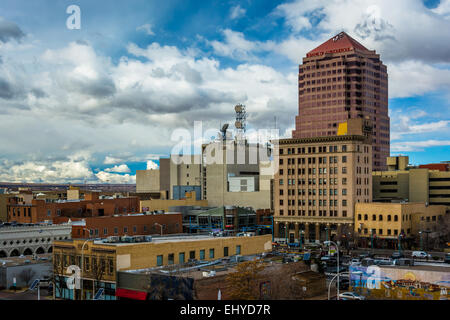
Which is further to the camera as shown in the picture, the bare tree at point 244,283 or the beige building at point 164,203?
the beige building at point 164,203

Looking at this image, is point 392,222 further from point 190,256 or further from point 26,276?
point 26,276

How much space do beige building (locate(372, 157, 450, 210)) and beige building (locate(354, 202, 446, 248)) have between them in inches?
979

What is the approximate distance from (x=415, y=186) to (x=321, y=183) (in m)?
37.0

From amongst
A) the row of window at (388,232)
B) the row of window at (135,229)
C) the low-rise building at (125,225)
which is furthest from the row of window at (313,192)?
the row of window at (135,229)

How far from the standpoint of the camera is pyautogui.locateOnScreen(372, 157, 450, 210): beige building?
6152 inches

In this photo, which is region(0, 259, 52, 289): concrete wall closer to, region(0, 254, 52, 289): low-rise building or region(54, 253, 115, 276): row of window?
region(0, 254, 52, 289): low-rise building

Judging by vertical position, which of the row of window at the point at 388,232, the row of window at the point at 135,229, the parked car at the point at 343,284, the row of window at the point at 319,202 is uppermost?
the row of window at the point at 319,202

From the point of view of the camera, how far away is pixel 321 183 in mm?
138875

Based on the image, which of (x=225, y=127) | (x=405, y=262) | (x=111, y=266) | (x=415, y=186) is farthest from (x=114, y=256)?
(x=225, y=127)

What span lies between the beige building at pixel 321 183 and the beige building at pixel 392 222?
348 cm

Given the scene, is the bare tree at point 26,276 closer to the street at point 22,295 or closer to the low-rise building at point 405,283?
the street at point 22,295

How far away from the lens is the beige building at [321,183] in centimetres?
13412

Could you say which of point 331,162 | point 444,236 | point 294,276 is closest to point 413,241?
point 444,236

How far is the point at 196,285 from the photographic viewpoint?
46438mm
